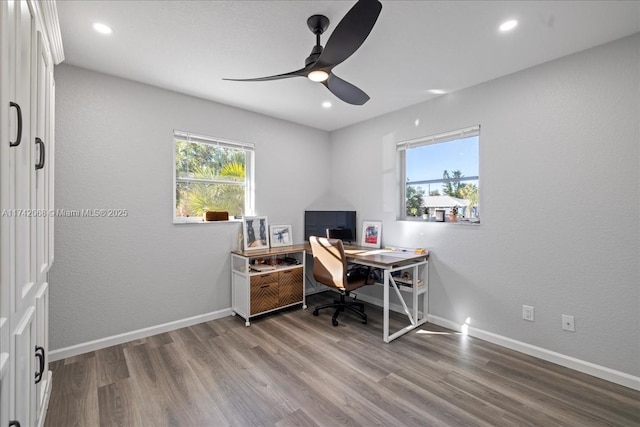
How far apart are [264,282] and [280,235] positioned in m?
0.79

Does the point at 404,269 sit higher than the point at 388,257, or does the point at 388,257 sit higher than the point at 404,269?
the point at 388,257

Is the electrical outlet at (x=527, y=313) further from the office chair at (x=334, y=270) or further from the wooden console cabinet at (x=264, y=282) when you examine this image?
the wooden console cabinet at (x=264, y=282)

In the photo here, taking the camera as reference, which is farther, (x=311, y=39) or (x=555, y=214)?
(x=555, y=214)

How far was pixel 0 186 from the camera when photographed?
768 mm

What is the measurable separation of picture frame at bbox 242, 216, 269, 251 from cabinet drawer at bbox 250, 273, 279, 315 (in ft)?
1.45

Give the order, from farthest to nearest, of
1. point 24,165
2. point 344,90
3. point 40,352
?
point 344,90 → point 40,352 → point 24,165

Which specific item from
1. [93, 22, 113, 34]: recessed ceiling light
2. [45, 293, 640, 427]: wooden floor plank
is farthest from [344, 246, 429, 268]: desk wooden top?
[93, 22, 113, 34]: recessed ceiling light

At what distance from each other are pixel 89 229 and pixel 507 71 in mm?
3980

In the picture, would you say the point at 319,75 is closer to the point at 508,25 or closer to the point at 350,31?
the point at 350,31

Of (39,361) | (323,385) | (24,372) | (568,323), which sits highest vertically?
(24,372)

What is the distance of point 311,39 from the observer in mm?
2096

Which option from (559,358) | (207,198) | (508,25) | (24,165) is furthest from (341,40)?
(559,358)

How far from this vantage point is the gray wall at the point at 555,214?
2.08 meters

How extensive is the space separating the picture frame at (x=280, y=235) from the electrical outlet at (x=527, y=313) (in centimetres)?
269
